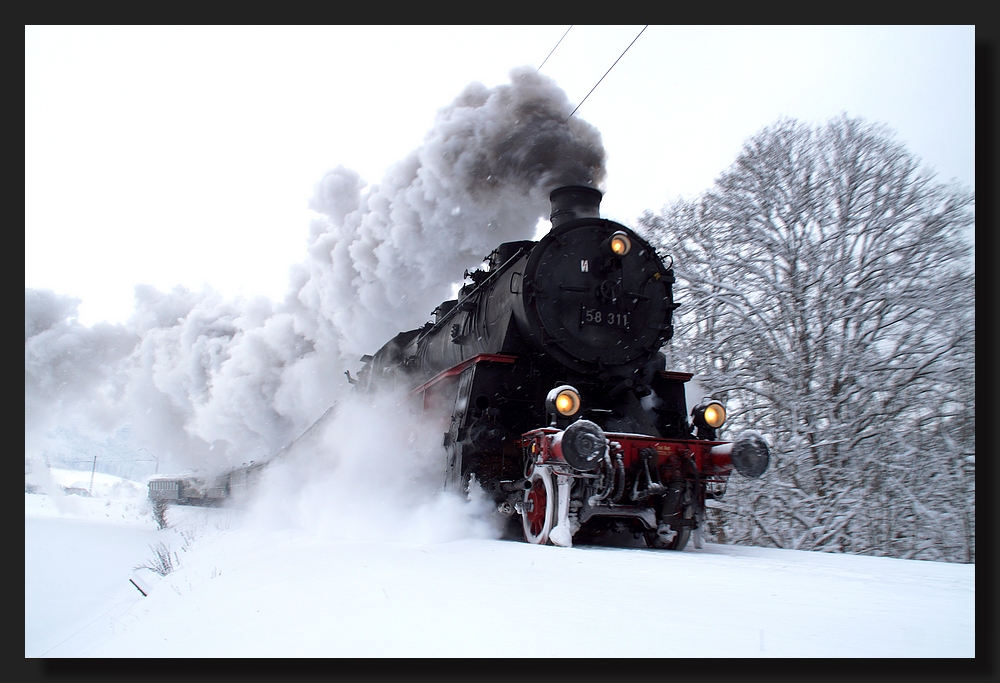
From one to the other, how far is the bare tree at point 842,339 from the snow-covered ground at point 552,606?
397 centimetres

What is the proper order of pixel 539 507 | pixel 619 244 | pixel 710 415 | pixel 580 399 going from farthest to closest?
1. pixel 619 244
2. pixel 710 415
3. pixel 539 507
4. pixel 580 399

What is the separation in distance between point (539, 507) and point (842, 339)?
578 cm

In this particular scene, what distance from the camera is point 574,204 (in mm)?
7324

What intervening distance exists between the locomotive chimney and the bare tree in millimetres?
4153

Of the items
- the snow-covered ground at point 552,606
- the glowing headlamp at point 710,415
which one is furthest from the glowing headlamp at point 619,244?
the snow-covered ground at point 552,606

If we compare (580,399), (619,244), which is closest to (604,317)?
(619,244)

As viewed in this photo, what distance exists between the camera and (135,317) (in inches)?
973

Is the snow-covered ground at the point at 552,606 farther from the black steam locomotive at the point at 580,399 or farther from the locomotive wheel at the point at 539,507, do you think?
the black steam locomotive at the point at 580,399

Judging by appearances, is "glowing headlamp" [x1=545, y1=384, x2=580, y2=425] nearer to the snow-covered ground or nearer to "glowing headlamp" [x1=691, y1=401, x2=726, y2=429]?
the snow-covered ground

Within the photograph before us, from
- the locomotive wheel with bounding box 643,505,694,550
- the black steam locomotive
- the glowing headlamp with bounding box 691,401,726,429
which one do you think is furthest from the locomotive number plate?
the locomotive wheel with bounding box 643,505,694,550

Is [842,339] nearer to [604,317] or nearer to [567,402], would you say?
[604,317]

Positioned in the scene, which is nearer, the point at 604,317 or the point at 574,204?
the point at 604,317

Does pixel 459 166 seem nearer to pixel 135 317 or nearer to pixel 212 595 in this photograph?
pixel 212 595

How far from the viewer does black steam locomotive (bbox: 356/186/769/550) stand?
531 cm
